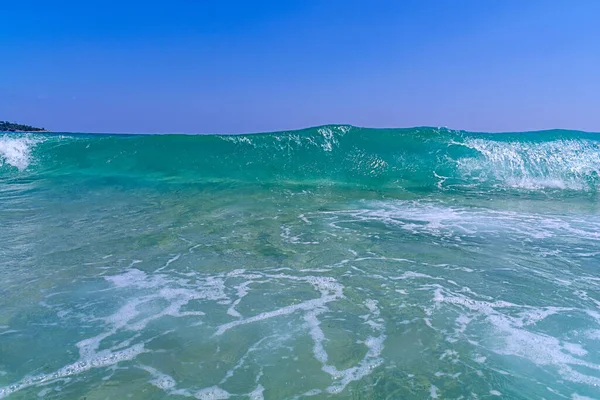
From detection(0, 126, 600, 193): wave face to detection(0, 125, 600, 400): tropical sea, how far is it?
3.71 meters

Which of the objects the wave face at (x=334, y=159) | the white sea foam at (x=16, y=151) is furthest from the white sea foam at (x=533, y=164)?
the white sea foam at (x=16, y=151)

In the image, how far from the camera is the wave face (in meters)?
17.3

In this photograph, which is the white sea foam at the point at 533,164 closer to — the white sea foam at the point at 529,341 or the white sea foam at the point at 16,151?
the white sea foam at the point at 529,341

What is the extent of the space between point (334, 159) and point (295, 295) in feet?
45.9

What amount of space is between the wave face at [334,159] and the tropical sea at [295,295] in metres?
3.71

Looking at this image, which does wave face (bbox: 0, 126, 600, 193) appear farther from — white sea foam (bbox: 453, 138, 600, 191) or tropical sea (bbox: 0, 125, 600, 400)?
tropical sea (bbox: 0, 125, 600, 400)

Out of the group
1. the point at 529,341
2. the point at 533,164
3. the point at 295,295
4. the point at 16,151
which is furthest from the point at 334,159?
the point at 529,341

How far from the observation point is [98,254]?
683cm

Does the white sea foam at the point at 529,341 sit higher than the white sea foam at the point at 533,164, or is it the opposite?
the white sea foam at the point at 533,164

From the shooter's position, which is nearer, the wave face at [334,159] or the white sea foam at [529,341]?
the white sea foam at [529,341]

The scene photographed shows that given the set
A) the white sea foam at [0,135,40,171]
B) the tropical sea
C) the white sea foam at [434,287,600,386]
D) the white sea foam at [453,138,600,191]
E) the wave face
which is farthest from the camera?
the white sea foam at [0,135,40,171]

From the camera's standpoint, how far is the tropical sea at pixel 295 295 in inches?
143

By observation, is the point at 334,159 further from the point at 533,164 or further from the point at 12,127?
the point at 12,127

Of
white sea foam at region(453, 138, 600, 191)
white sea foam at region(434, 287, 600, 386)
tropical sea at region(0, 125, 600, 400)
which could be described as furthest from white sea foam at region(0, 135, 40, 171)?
white sea foam at region(434, 287, 600, 386)
